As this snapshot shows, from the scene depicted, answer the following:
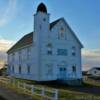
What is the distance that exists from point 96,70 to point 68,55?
2306 inches

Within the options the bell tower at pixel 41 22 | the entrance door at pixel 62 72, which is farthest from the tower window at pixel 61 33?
the entrance door at pixel 62 72

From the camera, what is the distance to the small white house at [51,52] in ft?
142

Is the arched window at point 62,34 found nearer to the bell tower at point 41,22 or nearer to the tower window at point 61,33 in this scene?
the tower window at point 61,33

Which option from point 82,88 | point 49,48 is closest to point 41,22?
point 49,48

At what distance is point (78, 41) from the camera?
47.3 metres

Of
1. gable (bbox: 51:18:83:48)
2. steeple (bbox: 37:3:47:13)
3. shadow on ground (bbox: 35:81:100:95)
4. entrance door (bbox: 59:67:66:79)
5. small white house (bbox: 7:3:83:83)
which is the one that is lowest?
shadow on ground (bbox: 35:81:100:95)

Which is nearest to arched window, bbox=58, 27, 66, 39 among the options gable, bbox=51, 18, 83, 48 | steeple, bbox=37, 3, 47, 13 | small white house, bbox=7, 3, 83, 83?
small white house, bbox=7, 3, 83, 83

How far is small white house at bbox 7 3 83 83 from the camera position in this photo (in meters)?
43.3

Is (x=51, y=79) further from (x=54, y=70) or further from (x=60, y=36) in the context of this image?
(x=60, y=36)

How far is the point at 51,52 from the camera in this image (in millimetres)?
44344

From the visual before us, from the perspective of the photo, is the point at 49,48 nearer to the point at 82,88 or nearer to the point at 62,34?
the point at 62,34

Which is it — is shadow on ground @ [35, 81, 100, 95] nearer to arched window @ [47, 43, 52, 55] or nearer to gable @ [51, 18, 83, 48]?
arched window @ [47, 43, 52, 55]

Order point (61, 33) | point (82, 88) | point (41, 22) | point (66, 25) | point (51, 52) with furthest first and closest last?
point (66, 25)
point (61, 33)
point (51, 52)
point (41, 22)
point (82, 88)

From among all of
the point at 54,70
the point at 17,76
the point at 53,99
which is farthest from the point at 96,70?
the point at 53,99
